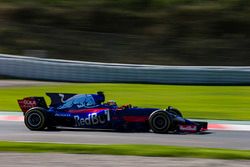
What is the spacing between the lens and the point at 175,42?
3192cm

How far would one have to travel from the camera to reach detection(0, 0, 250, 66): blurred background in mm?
29812

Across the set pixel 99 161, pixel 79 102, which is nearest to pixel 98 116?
pixel 79 102

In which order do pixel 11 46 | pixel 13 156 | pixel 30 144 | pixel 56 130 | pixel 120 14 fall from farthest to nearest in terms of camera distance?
pixel 120 14 → pixel 11 46 → pixel 56 130 → pixel 30 144 → pixel 13 156

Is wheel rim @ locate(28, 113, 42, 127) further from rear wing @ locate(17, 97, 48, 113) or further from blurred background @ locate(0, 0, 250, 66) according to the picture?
blurred background @ locate(0, 0, 250, 66)

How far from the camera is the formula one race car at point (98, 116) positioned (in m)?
12.7

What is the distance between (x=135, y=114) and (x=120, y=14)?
74.9ft

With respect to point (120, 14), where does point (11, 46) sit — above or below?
below

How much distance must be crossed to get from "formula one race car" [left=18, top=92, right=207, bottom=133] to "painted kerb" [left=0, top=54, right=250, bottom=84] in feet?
31.3

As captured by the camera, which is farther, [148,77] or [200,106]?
[148,77]

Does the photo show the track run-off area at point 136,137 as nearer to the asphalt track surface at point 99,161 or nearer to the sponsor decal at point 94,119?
the sponsor decal at point 94,119

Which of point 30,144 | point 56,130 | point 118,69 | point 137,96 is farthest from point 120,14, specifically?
point 30,144

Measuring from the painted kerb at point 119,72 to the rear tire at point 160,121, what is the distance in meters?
9.92

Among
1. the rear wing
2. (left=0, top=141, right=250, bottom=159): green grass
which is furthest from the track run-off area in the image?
(left=0, top=141, right=250, bottom=159): green grass

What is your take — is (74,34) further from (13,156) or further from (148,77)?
(13,156)
